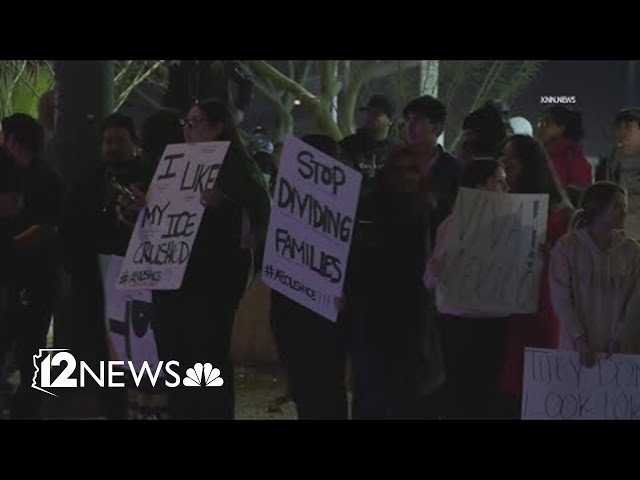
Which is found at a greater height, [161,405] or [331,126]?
[331,126]

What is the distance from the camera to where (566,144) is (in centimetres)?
703

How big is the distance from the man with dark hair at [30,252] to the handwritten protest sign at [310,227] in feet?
4.14

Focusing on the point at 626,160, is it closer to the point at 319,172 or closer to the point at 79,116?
the point at 319,172

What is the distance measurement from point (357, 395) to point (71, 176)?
207cm

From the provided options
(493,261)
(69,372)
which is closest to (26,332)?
(69,372)

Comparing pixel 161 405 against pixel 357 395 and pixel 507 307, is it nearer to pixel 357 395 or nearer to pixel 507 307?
Answer: pixel 357 395

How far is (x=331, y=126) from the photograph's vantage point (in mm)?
9727

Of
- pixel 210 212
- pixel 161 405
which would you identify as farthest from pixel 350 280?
pixel 161 405

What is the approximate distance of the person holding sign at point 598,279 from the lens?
596cm

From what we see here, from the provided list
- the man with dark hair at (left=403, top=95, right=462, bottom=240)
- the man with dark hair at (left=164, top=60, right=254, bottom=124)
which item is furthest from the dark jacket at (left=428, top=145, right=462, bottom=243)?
the man with dark hair at (left=164, top=60, right=254, bottom=124)

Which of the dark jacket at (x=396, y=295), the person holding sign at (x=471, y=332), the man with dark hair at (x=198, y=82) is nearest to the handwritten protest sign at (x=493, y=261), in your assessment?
the person holding sign at (x=471, y=332)

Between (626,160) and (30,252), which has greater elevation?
(626,160)

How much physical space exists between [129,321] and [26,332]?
68cm

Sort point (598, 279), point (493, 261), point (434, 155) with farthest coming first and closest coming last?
1. point (434, 155)
2. point (493, 261)
3. point (598, 279)
